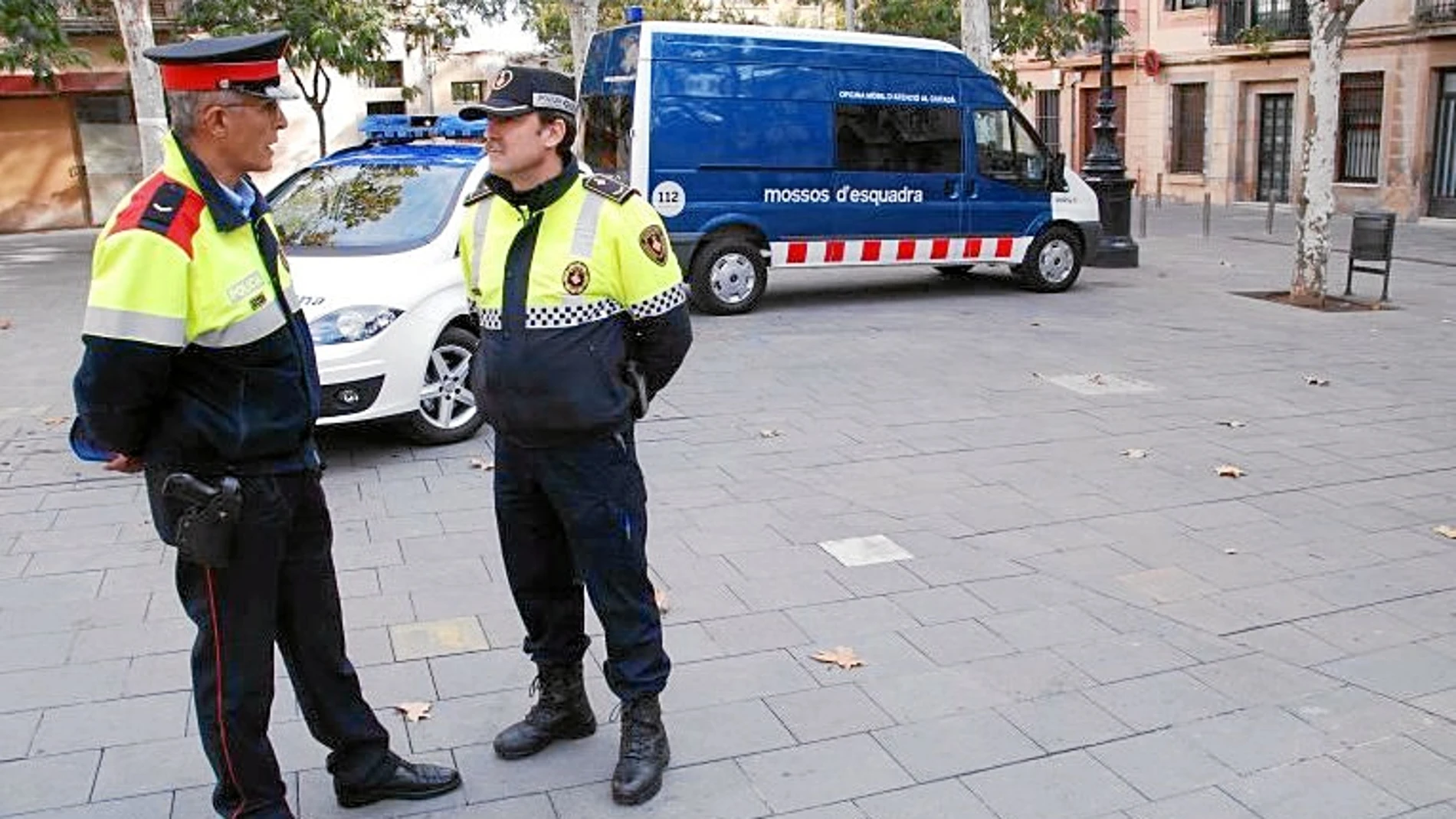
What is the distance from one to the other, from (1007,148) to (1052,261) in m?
1.28

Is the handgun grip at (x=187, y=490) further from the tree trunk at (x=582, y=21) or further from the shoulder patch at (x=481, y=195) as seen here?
the tree trunk at (x=582, y=21)

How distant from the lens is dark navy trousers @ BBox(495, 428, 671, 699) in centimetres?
329

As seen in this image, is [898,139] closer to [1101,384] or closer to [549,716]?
[1101,384]

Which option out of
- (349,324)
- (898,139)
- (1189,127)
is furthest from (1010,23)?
(349,324)

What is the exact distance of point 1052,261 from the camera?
1295cm

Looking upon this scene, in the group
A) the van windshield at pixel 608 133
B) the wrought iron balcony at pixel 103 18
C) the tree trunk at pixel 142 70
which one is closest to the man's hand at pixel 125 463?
the van windshield at pixel 608 133

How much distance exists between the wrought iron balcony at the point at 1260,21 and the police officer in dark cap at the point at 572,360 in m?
24.8

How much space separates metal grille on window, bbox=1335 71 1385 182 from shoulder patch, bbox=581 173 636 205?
23.9 meters

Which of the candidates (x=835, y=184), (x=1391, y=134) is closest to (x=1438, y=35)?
(x=1391, y=134)

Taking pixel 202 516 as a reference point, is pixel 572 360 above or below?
above

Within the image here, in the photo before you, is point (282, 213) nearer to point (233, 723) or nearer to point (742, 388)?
point (742, 388)

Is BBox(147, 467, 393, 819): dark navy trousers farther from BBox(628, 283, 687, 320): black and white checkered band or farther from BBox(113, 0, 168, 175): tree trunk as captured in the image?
BBox(113, 0, 168, 175): tree trunk

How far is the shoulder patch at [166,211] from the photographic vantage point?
2.64m

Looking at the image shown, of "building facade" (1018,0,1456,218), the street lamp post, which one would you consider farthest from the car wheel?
"building facade" (1018,0,1456,218)
